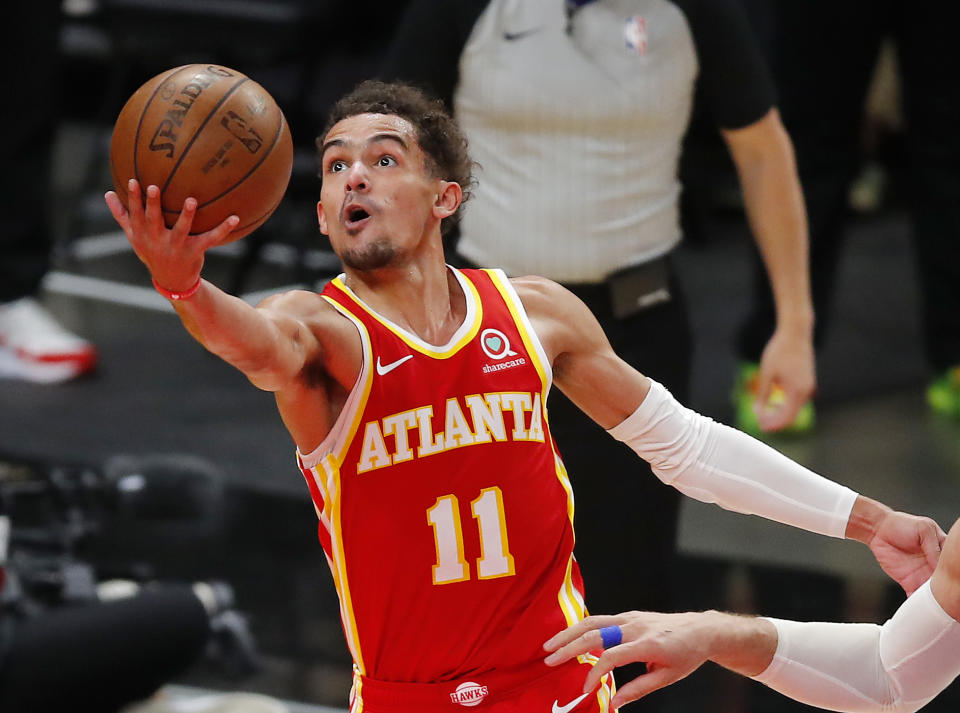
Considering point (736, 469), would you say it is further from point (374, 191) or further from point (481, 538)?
point (374, 191)

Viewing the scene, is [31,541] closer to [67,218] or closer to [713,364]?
[713,364]

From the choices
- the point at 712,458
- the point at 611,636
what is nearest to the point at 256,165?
the point at 611,636

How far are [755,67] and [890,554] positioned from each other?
3.95ft

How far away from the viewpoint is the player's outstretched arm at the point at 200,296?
81.6 inches

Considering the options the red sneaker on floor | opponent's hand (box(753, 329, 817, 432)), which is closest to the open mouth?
opponent's hand (box(753, 329, 817, 432))

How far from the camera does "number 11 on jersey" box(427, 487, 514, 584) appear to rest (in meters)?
2.45

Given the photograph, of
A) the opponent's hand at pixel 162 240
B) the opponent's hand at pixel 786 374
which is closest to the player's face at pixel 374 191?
the opponent's hand at pixel 162 240

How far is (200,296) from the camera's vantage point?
2109 mm

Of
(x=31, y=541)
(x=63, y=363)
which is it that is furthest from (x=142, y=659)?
(x=63, y=363)

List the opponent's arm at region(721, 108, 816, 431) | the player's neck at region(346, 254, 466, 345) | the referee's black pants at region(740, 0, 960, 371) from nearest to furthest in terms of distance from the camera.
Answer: the player's neck at region(346, 254, 466, 345) < the opponent's arm at region(721, 108, 816, 431) < the referee's black pants at region(740, 0, 960, 371)

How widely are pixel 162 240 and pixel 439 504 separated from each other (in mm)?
652

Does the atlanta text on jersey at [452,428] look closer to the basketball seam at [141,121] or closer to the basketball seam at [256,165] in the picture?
the basketball seam at [256,165]

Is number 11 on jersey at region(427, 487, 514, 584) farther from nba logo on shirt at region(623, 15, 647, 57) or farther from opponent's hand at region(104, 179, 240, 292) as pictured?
nba logo on shirt at region(623, 15, 647, 57)

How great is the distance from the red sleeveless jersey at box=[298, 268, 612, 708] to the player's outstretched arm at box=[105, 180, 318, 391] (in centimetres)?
19
